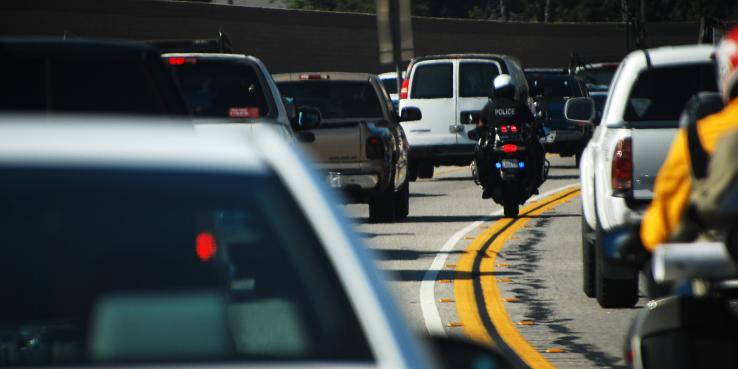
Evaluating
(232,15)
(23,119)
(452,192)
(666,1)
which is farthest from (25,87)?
(666,1)

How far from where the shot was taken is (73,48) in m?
8.23

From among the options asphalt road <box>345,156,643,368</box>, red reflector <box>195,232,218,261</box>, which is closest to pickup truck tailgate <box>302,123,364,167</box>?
asphalt road <box>345,156,643,368</box>

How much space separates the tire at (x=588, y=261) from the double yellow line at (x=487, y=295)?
2.14 ft

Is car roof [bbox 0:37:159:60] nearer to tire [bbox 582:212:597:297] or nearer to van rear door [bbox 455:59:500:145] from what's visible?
tire [bbox 582:212:597:297]

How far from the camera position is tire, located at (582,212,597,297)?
11.7 metres

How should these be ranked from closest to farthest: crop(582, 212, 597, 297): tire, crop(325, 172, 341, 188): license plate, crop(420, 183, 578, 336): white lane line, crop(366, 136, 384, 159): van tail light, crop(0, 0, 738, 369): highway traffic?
crop(0, 0, 738, 369): highway traffic
crop(420, 183, 578, 336): white lane line
crop(582, 212, 597, 297): tire
crop(325, 172, 341, 188): license plate
crop(366, 136, 384, 159): van tail light

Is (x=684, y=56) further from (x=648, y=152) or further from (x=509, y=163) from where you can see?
(x=509, y=163)

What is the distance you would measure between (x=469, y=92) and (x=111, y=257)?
2325 centimetres

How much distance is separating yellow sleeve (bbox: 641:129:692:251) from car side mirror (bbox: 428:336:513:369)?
3.41 ft

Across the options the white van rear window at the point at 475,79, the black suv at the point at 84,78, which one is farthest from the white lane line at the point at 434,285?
the white van rear window at the point at 475,79

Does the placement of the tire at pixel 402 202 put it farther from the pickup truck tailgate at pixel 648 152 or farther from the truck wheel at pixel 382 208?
the pickup truck tailgate at pixel 648 152

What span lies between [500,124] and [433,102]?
7.85 metres

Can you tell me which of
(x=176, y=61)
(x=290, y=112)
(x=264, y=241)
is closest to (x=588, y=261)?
(x=176, y=61)

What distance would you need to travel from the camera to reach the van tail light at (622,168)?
1062 centimetres
